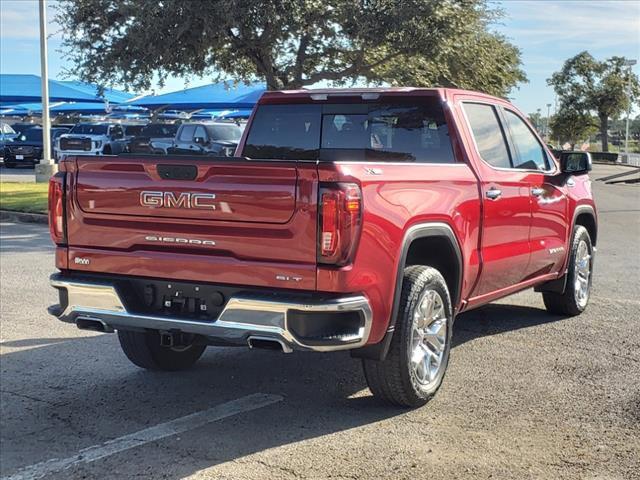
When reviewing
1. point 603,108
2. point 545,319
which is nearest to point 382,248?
point 545,319

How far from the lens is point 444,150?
18.6 ft

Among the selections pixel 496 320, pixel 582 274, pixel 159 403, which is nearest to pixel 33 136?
pixel 496 320

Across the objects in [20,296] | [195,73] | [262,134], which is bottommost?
[20,296]

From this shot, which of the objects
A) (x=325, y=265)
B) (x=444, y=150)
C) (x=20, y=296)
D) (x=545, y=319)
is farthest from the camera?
(x=20, y=296)

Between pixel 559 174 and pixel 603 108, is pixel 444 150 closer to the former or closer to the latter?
pixel 559 174

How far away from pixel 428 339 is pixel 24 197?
49.2 feet

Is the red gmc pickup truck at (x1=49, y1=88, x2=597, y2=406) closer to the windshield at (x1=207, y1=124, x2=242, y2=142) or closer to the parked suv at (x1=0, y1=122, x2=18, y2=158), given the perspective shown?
the windshield at (x1=207, y1=124, x2=242, y2=142)

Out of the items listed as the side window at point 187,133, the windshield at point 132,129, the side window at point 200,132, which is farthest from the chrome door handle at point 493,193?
the windshield at point 132,129

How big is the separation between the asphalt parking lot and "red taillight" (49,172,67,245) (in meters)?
1.07

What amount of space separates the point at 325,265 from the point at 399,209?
0.64m

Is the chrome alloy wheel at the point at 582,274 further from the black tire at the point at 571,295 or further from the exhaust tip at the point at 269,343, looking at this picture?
the exhaust tip at the point at 269,343

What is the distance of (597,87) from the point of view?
59.8m

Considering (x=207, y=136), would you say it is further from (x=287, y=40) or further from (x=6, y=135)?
(x=6, y=135)

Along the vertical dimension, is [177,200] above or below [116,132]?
below
